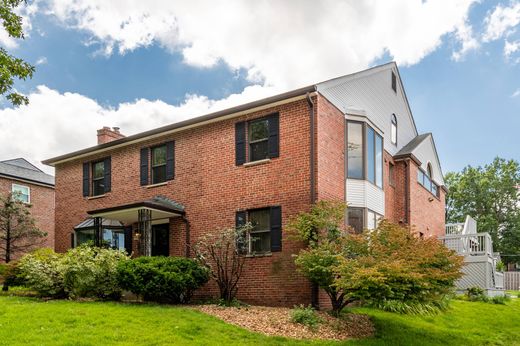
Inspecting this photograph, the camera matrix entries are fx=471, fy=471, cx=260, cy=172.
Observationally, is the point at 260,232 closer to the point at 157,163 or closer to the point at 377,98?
the point at 157,163

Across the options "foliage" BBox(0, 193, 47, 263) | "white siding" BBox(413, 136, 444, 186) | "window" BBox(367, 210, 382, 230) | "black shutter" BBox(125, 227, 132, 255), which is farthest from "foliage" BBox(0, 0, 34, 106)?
"white siding" BBox(413, 136, 444, 186)

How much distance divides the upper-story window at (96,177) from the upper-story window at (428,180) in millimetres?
12835

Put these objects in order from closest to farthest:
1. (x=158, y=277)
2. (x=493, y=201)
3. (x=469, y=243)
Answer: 1. (x=158, y=277)
2. (x=469, y=243)
3. (x=493, y=201)

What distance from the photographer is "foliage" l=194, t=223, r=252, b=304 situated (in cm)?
1323

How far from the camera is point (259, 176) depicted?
14070 millimetres

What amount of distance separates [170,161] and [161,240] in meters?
2.78

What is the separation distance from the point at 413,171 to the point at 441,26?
5.91 meters

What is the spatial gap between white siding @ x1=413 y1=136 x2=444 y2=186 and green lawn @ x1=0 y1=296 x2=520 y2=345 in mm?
8402

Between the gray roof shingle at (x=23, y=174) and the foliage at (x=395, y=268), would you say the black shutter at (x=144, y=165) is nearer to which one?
the foliage at (x=395, y=268)

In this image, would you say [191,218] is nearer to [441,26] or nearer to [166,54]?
[166,54]

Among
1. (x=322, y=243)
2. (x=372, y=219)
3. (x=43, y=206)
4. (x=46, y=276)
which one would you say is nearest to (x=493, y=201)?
(x=372, y=219)

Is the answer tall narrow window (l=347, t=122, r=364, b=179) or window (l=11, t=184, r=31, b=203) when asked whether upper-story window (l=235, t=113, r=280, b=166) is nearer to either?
tall narrow window (l=347, t=122, r=364, b=179)

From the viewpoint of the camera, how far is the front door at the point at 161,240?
16.2 metres

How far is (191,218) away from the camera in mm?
15516
